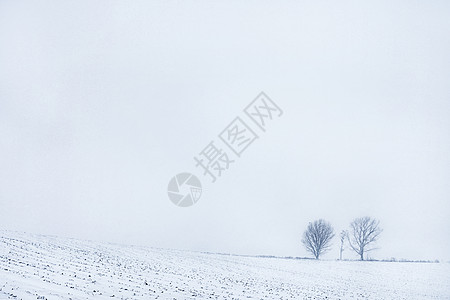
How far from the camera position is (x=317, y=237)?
81625mm

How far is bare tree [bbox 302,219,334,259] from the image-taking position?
3179 inches

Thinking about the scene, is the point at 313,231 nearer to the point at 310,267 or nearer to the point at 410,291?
the point at 310,267

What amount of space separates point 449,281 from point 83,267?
142 ft

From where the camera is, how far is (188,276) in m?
27.5

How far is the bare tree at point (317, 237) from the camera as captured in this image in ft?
265

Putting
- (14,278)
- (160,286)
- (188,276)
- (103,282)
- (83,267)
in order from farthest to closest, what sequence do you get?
(188,276), (83,267), (160,286), (103,282), (14,278)

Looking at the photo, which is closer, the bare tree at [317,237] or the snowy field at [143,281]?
the snowy field at [143,281]

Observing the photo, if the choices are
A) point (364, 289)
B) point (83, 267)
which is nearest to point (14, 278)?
point (83, 267)

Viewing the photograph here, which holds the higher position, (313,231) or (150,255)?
(313,231)

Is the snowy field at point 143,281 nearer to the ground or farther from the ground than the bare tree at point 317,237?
nearer to the ground

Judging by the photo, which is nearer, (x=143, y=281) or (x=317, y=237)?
(x=143, y=281)

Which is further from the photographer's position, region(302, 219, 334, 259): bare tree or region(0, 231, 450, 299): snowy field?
region(302, 219, 334, 259): bare tree

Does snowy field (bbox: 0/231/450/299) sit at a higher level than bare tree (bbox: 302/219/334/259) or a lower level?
lower

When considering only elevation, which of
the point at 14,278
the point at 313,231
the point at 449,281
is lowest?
the point at 14,278
